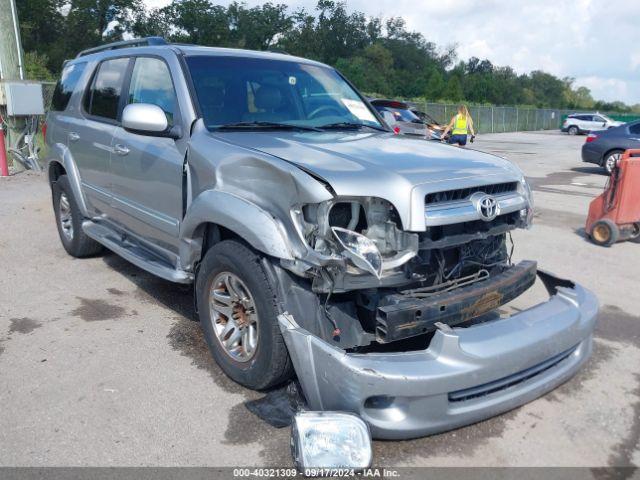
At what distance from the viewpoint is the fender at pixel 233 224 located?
2955 mm

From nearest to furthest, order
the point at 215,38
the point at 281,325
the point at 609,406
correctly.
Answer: the point at 281,325
the point at 609,406
the point at 215,38

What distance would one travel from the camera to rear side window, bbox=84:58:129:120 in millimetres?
4832

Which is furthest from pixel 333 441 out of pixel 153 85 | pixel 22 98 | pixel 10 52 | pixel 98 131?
pixel 10 52

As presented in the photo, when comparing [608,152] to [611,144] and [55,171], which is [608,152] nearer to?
[611,144]

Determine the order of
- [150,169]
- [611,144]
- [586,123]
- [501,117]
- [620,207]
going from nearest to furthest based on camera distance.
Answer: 1. [150,169]
2. [620,207]
3. [611,144]
4. [586,123]
5. [501,117]

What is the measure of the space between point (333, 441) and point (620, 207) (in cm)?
596

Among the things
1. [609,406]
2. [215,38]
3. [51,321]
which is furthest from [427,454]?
[215,38]

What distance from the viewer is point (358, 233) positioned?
9.71ft

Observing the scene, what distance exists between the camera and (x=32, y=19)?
50156mm

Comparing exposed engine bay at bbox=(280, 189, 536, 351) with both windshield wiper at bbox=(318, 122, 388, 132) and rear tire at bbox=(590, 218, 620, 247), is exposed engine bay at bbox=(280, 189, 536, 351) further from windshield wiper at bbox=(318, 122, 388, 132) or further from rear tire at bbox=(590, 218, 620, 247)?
rear tire at bbox=(590, 218, 620, 247)

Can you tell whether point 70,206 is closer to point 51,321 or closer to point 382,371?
point 51,321

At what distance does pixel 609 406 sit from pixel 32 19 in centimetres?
5722

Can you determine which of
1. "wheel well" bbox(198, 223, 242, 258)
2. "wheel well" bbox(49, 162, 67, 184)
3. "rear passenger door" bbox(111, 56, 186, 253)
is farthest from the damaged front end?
"wheel well" bbox(49, 162, 67, 184)

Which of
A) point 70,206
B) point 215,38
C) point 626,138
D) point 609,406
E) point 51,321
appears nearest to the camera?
point 609,406
